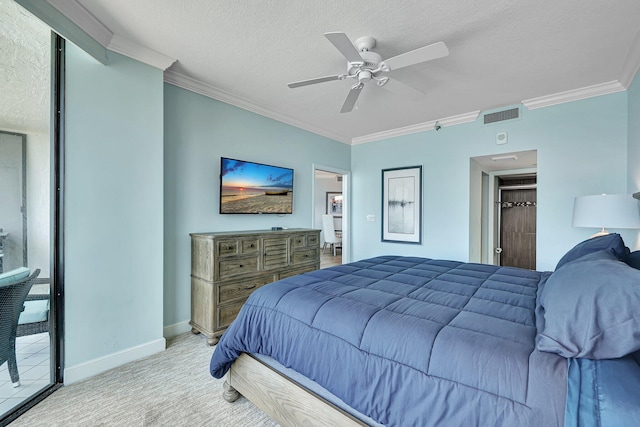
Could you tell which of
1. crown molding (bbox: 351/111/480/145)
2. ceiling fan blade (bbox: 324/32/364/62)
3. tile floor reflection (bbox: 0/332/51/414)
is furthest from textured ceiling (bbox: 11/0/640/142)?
tile floor reflection (bbox: 0/332/51/414)

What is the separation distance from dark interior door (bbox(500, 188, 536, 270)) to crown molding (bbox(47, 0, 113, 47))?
20.0 ft

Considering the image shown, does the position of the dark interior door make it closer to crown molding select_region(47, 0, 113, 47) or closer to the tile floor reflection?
crown molding select_region(47, 0, 113, 47)

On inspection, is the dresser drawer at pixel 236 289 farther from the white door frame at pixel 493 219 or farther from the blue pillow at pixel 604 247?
the white door frame at pixel 493 219

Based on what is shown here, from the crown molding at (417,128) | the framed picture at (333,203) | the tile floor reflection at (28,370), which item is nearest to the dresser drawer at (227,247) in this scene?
Answer: the tile floor reflection at (28,370)

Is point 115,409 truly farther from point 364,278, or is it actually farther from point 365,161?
point 365,161

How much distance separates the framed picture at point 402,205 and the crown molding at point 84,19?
12.9 feet

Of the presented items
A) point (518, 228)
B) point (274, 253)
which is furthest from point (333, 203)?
point (274, 253)

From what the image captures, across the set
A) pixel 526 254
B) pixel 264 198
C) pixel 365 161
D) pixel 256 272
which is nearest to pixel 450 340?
pixel 256 272

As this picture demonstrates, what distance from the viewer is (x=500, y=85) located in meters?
2.95

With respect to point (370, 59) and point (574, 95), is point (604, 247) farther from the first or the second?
point (574, 95)

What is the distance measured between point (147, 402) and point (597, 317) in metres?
2.43

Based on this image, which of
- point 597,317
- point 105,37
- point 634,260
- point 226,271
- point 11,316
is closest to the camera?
point 597,317

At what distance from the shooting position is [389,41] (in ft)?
7.18

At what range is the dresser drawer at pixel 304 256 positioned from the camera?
11.3 feet
